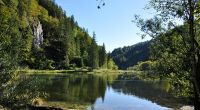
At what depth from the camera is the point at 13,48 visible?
81.8 feet

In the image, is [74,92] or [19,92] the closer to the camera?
[19,92]

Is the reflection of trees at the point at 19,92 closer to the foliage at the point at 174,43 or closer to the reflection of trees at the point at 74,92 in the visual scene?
the foliage at the point at 174,43

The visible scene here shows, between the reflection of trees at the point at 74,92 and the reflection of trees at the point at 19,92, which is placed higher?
the reflection of trees at the point at 19,92

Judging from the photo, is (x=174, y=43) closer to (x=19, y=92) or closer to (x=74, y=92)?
(x=19, y=92)

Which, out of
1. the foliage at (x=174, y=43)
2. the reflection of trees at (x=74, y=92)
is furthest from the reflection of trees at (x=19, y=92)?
the reflection of trees at (x=74, y=92)

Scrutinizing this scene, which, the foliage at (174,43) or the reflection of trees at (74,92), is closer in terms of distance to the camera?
the foliage at (174,43)

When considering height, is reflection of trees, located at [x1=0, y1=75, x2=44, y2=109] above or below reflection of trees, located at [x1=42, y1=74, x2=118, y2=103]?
above

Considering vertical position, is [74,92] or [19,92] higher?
[19,92]

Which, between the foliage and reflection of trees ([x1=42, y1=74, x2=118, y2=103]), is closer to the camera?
the foliage

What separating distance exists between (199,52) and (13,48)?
12.8 meters

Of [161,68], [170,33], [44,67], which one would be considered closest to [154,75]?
[161,68]

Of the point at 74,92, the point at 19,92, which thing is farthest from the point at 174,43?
the point at 74,92

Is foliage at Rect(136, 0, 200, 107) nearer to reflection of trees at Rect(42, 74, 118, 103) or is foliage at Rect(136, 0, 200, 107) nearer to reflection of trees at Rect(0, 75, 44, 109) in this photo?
reflection of trees at Rect(0, 75, 44, 109)

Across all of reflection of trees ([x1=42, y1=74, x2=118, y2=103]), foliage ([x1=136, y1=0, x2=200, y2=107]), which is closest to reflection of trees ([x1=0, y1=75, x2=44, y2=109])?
foliage ([x1=136, y1=0, x2=200, y2=107])
